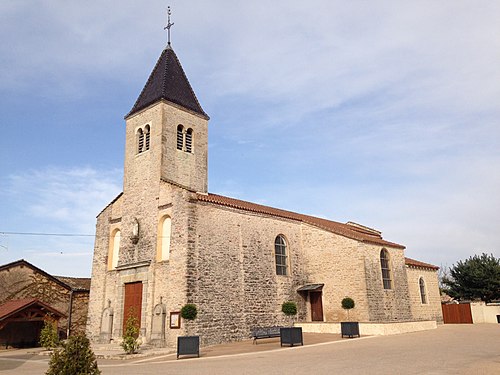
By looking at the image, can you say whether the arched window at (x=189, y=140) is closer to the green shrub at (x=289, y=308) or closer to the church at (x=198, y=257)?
the church at (x=198, y=257)

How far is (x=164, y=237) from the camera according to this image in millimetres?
21453

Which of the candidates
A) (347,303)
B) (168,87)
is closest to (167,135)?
(168,87)

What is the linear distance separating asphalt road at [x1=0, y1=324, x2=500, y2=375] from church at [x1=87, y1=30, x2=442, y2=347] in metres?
4.42

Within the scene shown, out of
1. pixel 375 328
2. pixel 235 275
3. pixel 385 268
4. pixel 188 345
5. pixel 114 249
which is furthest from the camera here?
pixel 385 268

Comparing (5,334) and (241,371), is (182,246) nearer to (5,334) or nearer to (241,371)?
(241,371)

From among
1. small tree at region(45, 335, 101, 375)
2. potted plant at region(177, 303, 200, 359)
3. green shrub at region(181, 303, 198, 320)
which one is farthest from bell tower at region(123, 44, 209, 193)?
small tree at region(45, 335, 101, 375)

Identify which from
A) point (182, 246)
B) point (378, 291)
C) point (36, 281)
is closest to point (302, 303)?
point (378, 291)

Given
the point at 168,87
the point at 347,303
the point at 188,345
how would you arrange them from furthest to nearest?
the point at 168,87 → the point at 347,303 → the point at 188,345

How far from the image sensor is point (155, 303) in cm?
2038

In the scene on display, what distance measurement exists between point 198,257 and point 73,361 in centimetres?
1224

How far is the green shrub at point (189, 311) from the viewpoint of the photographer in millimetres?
18606

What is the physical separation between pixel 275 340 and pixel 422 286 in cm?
1546

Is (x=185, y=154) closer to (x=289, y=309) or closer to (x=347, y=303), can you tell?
(x=289, y=309)

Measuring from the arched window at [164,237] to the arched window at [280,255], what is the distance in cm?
615
